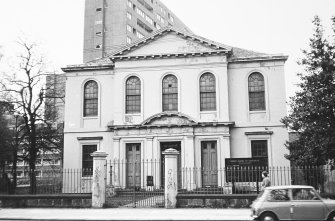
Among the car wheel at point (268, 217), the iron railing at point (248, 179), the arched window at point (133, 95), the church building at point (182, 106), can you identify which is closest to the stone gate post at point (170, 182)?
the iron railing at point (248, 179)

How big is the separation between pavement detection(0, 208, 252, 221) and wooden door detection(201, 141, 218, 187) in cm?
721

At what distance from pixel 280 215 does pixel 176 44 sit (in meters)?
Answer: 15.9

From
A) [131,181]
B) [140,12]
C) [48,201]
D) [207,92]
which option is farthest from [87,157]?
[140,12]

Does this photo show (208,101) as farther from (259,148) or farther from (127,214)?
(127,214)

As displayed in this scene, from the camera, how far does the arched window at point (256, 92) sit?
2547 centimetres

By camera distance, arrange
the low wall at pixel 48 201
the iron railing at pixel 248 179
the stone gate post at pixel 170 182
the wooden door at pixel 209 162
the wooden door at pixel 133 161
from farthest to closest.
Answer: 1. the wooden door at pixel 133 161
2. the wooden door at pixel 209 162
3. the iron railing at pixel 248 179
4. the low wall at pixel 48 201
5. the stone gate post at pixel 170 182

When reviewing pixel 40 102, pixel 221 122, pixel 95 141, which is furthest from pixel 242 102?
pixel 40 102

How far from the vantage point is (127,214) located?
52.7ft

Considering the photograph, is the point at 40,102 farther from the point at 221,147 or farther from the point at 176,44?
the point at 221,147

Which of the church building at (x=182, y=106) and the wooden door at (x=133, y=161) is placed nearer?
the church building at (x=182, y=106)

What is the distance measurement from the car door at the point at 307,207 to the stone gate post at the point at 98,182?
9.15 metres

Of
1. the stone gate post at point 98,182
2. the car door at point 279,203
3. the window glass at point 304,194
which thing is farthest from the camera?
the stone gate post at point 98,182

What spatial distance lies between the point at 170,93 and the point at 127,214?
11486 millimetres

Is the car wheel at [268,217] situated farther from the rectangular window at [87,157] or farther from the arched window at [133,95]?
the rectangular window at [87,157]
